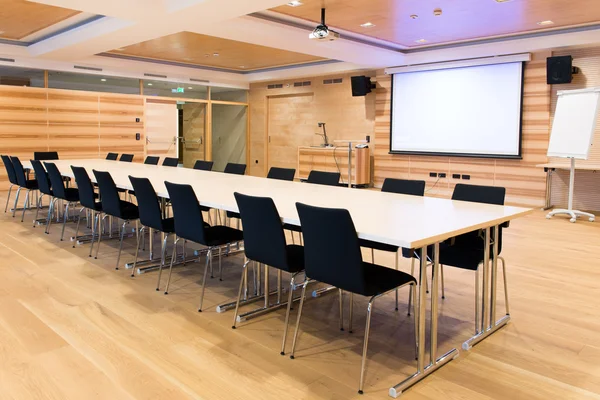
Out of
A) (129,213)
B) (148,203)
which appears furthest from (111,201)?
(148,203)

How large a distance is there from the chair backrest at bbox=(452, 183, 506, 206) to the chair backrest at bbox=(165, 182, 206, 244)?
80.8 inches

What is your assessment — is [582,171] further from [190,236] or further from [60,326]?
[60,326]

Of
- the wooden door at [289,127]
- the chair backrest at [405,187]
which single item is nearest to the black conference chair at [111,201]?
the chair backrest at [405,187]

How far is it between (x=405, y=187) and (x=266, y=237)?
1.89 m

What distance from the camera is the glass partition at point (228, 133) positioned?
569 inches

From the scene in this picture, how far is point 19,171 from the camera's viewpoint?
22.7ft

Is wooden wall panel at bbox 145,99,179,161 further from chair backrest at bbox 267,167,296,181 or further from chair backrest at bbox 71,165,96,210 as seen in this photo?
chair backrest at bbox 267,167,296,181

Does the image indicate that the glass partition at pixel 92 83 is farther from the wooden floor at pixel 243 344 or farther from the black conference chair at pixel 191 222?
the black conference chair at pixel 191 222

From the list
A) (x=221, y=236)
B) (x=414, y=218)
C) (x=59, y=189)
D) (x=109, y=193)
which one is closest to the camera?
(x=414, y=218)

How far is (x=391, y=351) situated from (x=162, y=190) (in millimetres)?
2355

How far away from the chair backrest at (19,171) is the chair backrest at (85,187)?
83.8 inches

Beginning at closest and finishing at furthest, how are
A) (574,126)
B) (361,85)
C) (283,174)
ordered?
1. (283,174)
2. (574,126)
3. (361,85)

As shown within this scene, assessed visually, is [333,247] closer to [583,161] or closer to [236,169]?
[236,169]

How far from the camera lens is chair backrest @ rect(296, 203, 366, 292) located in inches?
96.5
